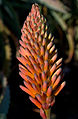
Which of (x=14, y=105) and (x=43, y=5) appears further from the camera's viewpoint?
(x=14, y=105)

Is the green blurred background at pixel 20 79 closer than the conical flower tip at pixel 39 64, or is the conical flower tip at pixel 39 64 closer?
the conical flower tip at pixel 39 64

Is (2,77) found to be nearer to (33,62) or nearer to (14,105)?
(14,105)

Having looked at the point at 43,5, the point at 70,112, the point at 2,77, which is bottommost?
the point at 70,112

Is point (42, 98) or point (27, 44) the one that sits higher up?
point (27, 44)

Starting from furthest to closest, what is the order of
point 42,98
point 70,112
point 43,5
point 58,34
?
1. point 58,34
2. point 70,112
3. point 43,5
4. point 42,98

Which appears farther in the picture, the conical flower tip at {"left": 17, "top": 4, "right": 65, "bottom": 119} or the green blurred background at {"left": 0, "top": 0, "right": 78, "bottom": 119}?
the green blurred background at {"left": 0, "top": 0, "right": 78, "bottom": 119}

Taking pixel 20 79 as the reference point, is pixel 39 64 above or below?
below

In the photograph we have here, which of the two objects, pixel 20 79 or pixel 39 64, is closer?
pixel 39 64

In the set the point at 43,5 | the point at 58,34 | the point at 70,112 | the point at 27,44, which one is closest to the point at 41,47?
the point at 27,44
